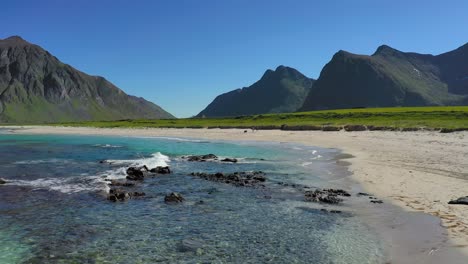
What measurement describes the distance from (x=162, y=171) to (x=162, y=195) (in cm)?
980

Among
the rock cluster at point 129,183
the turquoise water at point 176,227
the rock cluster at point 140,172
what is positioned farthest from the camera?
the rock cluster at point 140,172

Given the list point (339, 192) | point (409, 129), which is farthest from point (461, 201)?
point (409, 129)

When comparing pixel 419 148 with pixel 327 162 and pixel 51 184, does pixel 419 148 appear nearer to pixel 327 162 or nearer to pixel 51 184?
pixel 327 162

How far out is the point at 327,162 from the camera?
130 ft

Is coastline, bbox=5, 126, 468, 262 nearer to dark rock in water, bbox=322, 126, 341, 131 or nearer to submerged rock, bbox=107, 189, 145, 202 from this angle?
submerged rock, bbox=107, 189, 145, 202

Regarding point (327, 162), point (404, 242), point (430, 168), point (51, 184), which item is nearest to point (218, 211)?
point (404, 242)

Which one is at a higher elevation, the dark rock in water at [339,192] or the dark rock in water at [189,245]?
the dark rock in water at [339,192]

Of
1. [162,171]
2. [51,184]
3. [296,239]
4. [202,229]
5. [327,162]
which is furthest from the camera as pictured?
[327,162]

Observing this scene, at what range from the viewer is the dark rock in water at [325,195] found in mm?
21597

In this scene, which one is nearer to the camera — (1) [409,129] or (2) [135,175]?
(2) [135,175]

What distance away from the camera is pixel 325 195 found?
22.9 metres

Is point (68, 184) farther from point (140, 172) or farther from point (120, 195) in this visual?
point (120, 195)

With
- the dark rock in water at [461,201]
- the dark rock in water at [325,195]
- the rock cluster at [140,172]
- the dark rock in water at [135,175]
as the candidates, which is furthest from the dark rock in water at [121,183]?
the dark rock in water at [461,201]

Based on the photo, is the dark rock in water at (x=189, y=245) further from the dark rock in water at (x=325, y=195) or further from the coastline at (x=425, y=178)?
the dark rock in water at (x=325, y=195)
